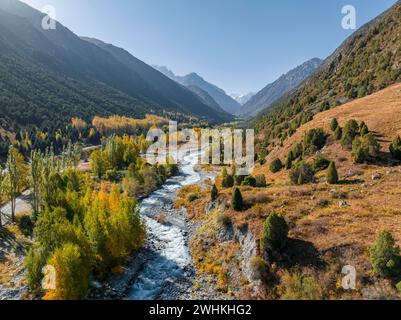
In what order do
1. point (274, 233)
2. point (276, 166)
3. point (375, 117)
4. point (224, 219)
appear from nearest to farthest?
1. point (274, 233)
2. point (224, 219)
3. point (375, 117)
4. point (276, 166)

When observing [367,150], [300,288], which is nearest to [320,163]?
[367,150]

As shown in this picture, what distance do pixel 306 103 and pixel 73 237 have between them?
12595cm

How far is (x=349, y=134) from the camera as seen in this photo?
59.7 metres

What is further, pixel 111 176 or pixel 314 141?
pixel 111 176

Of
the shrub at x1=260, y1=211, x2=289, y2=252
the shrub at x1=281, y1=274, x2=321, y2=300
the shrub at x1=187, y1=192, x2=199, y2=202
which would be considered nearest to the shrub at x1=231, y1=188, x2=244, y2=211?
the shrub at x1=260, y1=211, x2=289, y2=252

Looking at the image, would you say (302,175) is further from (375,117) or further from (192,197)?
(192,197)

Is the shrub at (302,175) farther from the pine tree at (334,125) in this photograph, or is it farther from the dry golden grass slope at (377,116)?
the pine tree at (334,125)

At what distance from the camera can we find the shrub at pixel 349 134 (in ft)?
193

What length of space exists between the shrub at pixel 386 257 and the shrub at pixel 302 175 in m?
26.1

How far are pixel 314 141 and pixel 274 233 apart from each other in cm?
3937

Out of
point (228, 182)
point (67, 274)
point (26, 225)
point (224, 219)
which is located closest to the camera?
point (67, 274)

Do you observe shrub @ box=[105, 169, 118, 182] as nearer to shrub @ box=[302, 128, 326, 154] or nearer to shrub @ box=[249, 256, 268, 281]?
shrub @ box=[302, 128, 326, 154]

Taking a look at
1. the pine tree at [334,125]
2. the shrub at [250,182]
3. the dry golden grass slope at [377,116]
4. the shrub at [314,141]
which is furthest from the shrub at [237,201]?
the pine tree at [334,125]

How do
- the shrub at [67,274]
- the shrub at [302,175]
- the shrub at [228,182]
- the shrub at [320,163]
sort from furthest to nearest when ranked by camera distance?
the shrub at [228,182] < the shrub at [320,163] < the shrub at [302,175] < the shrub at [67,274]
